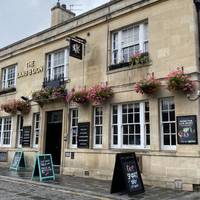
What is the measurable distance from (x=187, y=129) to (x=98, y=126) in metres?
4.10

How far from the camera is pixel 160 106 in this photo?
1077 centimetres

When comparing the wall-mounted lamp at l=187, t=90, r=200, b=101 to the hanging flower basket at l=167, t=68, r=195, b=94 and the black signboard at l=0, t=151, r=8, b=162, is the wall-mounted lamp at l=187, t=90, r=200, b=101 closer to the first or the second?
the hanging flower basket at l=167, t=68, r=195, b=94

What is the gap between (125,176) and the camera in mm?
8648

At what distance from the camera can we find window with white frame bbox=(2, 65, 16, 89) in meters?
17.7

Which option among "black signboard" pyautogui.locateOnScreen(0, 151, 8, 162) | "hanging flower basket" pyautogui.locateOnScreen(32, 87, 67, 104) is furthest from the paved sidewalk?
"black signboard" pyautogui.locateOnScreen(0, 151, 8, 162)

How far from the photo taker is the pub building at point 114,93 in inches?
395

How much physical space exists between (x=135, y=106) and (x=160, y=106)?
1096 millimetres

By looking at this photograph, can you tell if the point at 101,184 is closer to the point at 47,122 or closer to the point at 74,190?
the point at 74,190

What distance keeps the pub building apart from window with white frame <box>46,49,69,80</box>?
0.17 ft

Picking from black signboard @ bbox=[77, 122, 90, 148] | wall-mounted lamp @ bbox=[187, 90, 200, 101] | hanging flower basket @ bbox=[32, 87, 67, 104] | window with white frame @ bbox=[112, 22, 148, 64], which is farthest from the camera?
hanging flower basket @ bbox=[32, 87, 67, 104]

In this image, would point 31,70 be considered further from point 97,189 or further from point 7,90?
point 97,189

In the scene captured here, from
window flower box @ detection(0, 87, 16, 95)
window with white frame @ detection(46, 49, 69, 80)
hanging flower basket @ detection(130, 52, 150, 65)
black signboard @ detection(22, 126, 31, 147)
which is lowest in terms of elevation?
black signboard @ detection(22, 126, 31, 147)

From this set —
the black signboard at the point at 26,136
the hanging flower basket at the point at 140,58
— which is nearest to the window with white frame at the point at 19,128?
the black signboard at the point at 26,136

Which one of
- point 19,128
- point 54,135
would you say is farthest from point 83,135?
point 19,128
